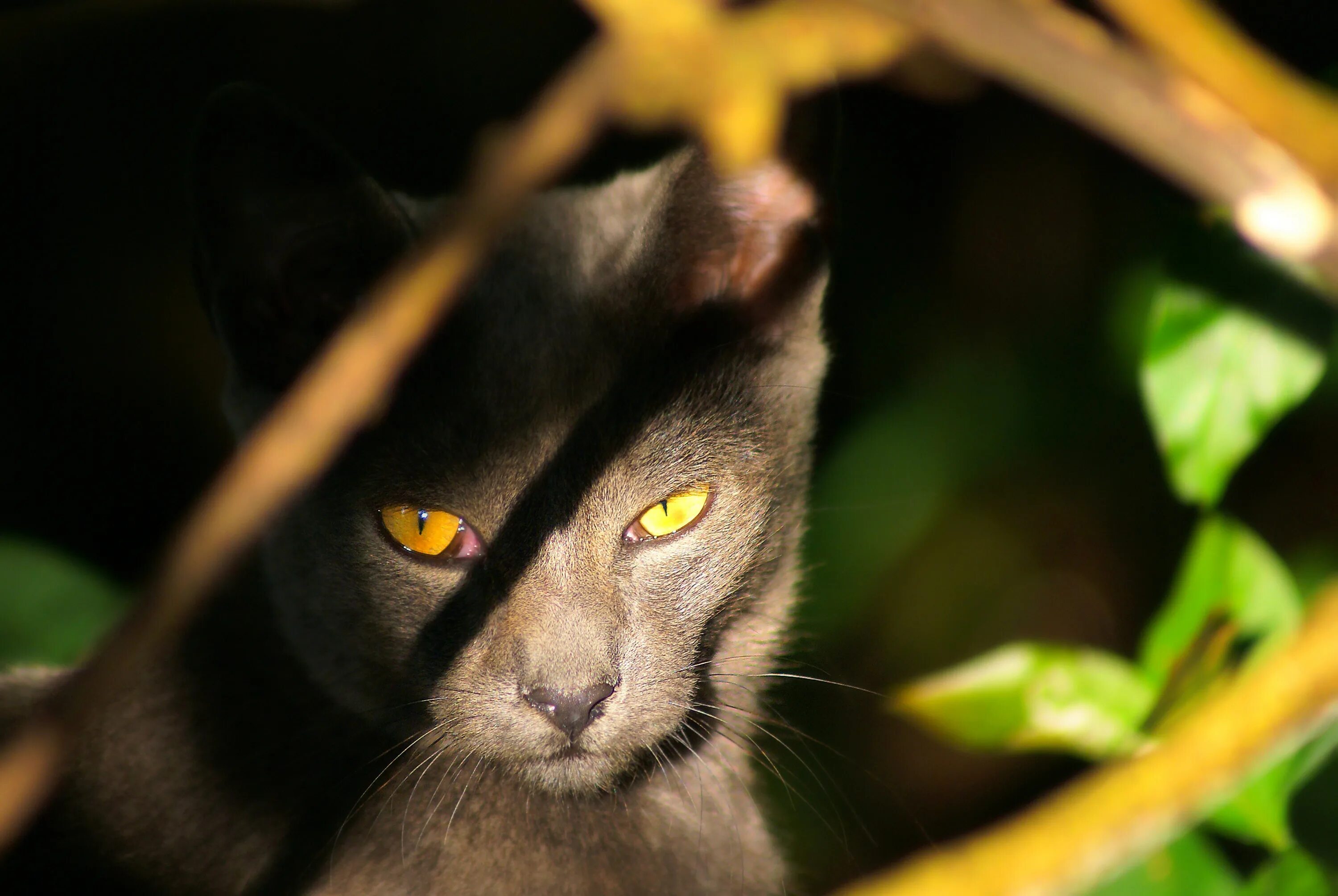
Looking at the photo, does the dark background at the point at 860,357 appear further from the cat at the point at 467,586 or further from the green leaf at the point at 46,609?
the cat at the point at 467,586

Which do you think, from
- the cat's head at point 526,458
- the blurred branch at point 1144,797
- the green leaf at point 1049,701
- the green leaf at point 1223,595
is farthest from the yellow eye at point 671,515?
the blurred branch at point 1144,797

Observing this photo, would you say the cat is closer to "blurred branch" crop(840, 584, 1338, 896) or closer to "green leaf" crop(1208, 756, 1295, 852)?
"green leaf" crop(1208, 756, 1295, 852)

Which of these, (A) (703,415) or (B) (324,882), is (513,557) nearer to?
(A) (703,415)

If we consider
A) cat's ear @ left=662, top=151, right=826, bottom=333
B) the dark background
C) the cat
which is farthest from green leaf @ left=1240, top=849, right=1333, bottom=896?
cat's ear @ left=662, top=151, right=826, bottom=333

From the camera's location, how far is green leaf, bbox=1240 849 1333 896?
37.9 inches

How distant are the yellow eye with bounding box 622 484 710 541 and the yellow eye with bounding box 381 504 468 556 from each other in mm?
224

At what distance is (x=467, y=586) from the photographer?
149cm

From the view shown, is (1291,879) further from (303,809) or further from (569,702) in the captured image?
(303,809)

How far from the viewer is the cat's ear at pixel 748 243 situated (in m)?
1.54

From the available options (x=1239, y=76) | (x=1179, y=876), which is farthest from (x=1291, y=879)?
(x=1239, y=76)

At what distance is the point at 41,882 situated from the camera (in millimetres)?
1444

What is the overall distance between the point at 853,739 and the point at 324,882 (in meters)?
1.27

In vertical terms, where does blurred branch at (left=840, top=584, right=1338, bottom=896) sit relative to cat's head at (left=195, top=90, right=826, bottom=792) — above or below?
above

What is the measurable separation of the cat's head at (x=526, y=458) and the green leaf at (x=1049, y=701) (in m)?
0.39
